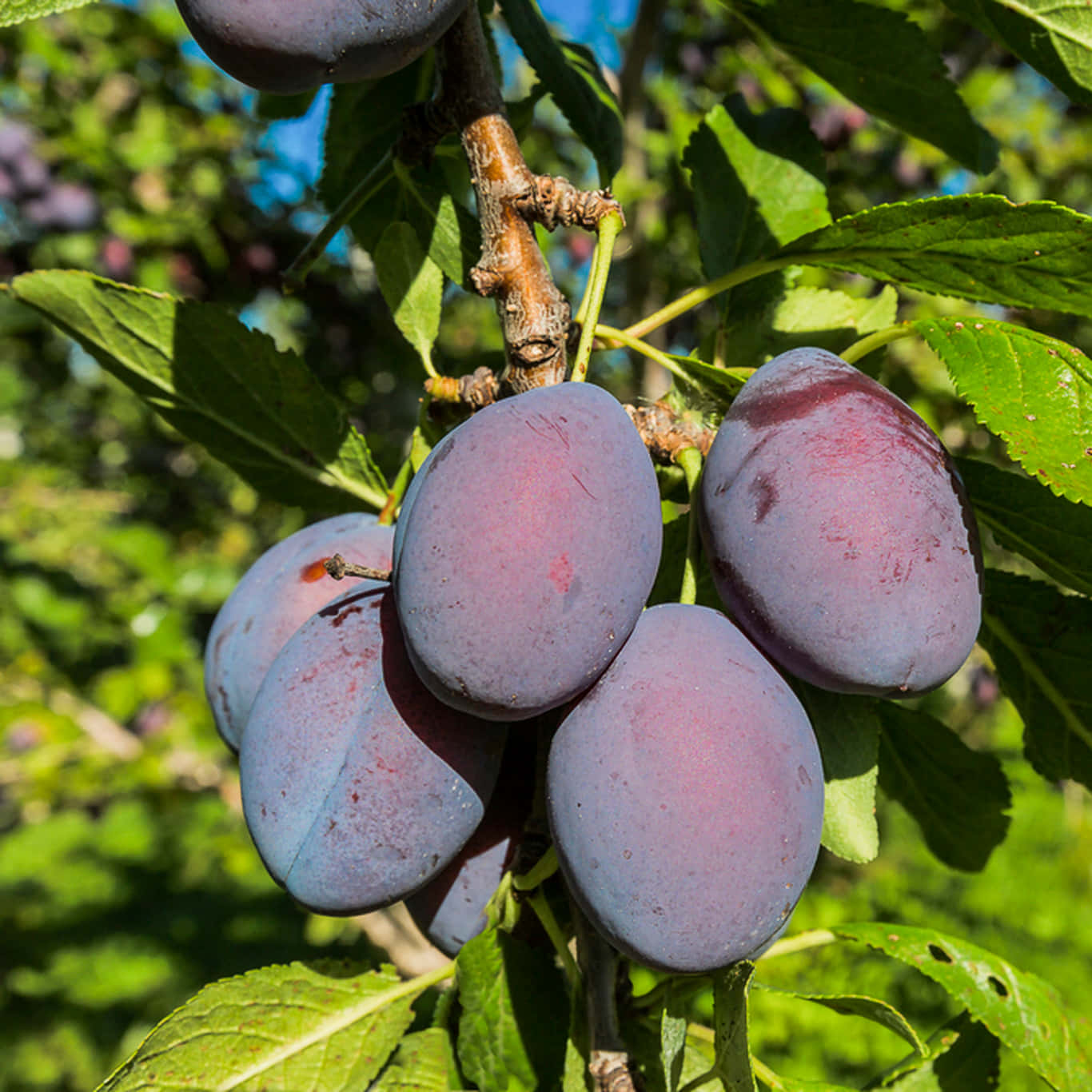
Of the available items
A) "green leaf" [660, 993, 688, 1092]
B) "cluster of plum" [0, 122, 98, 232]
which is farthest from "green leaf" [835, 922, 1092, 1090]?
"cluster of plum" [0, 122, 98, 232]

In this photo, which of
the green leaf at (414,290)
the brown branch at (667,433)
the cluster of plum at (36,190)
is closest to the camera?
the brown branch at (667,433)

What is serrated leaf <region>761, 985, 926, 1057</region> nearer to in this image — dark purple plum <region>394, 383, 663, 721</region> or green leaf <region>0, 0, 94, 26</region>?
dark purple plum <region>394, 383, 663, 721</region>

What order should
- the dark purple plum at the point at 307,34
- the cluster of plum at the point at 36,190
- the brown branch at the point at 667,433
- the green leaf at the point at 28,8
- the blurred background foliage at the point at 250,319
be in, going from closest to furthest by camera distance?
the dark purple plum at the point at 307,34
the green leaf at the point at 28,8
the brown branch at the point at 667,433
the blurred background foliage at the point at 250,319
the cluster of plum at the point at 36,190

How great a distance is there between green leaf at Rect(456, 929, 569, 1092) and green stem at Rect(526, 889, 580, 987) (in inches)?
1.2

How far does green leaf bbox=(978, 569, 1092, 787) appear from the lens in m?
0.92

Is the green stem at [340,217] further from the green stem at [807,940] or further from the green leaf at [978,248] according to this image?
the green stem at [807,940]

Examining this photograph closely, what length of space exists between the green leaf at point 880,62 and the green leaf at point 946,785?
0.67 metres

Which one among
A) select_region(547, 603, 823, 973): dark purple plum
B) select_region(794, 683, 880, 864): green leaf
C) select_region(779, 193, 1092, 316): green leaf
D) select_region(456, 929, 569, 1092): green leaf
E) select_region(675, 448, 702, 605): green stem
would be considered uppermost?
select_region(779, 193, 1092, 316): green leaf

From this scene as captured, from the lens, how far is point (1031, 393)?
711mm

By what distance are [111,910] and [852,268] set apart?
596 centimetres

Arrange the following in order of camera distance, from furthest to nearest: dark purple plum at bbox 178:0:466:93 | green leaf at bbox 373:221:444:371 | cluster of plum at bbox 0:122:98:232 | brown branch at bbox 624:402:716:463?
cluster of plum at bbox 0:122:98:232, green leaf at bbox 373:221:444:371, brown branch at bbox 624:402:716:463, dark purple plum at bbox 178:0:466:93

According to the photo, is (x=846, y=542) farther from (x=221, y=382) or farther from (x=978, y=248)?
(x=221, y=382)

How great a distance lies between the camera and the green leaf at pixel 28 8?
75 cm

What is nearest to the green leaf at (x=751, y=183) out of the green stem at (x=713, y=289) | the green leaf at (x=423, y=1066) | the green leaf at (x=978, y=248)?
the green stem at (x=713, y=289)
